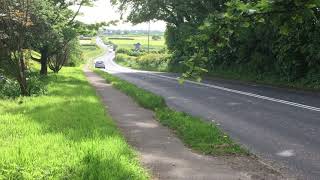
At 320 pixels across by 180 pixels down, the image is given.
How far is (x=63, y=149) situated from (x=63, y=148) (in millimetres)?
76

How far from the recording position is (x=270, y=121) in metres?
12.7

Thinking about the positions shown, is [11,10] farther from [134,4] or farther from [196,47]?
[134,4]

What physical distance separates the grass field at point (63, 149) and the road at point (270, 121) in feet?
8.81

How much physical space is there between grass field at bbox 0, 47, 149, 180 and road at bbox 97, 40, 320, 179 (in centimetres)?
268

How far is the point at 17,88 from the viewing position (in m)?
19.0

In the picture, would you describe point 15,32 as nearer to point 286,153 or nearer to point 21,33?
point 21,33

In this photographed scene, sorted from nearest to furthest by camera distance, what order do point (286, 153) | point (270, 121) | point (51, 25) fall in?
point (286, 153) < point (270, 121) < point (51, 25)

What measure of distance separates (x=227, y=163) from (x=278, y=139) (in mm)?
2620

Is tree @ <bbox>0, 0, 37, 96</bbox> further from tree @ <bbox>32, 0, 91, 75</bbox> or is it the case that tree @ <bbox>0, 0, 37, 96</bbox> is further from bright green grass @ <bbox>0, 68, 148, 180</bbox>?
bright green grass @ <bbox>0, 68, 148, 180</bbox>

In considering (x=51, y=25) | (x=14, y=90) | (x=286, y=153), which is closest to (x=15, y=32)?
(x=14, y=90)

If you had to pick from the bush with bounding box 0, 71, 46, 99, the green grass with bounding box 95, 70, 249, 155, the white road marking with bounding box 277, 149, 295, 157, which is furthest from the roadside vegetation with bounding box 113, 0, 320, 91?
the bush with bounding box 0, 71, 46, 99

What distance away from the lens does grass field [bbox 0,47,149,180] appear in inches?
243

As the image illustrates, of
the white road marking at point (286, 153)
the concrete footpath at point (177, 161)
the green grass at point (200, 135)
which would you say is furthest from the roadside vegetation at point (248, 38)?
the white road marking at point (286, 153)

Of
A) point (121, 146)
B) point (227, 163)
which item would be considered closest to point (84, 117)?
point (121, 146)
